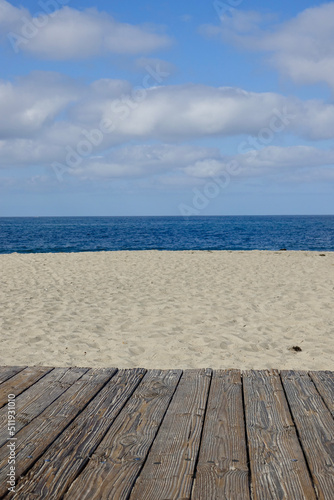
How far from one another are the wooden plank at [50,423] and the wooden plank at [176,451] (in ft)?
1.46

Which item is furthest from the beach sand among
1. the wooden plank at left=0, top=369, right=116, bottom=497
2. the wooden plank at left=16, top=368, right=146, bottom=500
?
the wooden plank at left=16, top=368, right=146, bottom=500

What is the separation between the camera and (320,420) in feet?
6.81

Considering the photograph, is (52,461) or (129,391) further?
(129,391)

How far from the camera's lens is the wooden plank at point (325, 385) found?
230cm

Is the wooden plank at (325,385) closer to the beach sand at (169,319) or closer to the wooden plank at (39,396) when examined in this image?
the wooden plank at (39,396)

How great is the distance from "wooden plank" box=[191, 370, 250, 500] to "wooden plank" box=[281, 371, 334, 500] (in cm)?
25

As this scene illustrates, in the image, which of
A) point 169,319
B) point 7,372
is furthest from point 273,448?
point 169,319

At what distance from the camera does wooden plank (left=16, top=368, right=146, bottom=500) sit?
5.12ft

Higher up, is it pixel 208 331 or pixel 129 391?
pixel 129 391

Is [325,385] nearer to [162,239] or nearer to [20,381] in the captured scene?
[20,381]

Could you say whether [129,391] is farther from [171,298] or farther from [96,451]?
[171,298]

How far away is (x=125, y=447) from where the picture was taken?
1.83 m

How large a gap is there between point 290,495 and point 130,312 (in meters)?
5.72

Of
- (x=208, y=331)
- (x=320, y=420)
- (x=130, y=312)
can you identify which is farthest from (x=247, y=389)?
(x=130, y=312)
